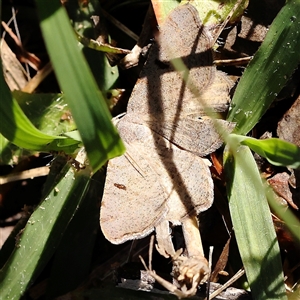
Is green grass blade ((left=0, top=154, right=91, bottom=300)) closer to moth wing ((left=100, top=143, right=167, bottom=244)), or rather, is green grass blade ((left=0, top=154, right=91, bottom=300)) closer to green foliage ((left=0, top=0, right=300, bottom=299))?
green foliage ((left=0, top=0, right=300, bottom=299))

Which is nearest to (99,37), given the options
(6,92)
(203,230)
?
(6,92)

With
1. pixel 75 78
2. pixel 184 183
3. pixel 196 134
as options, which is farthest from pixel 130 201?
pixel 75 78

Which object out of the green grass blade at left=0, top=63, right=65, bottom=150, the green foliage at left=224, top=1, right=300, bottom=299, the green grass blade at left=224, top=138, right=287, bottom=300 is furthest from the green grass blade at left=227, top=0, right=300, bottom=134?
the green grass blade at left=0, top=63, right=65, bottom=150

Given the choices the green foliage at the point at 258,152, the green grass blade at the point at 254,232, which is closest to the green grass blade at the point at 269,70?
the green foliage at the point at 258,152

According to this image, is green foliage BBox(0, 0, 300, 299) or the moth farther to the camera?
the moth

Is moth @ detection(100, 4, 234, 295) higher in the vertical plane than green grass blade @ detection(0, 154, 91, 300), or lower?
higher

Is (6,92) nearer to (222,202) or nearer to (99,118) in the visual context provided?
(99,118)

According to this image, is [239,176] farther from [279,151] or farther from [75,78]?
[75,78]
